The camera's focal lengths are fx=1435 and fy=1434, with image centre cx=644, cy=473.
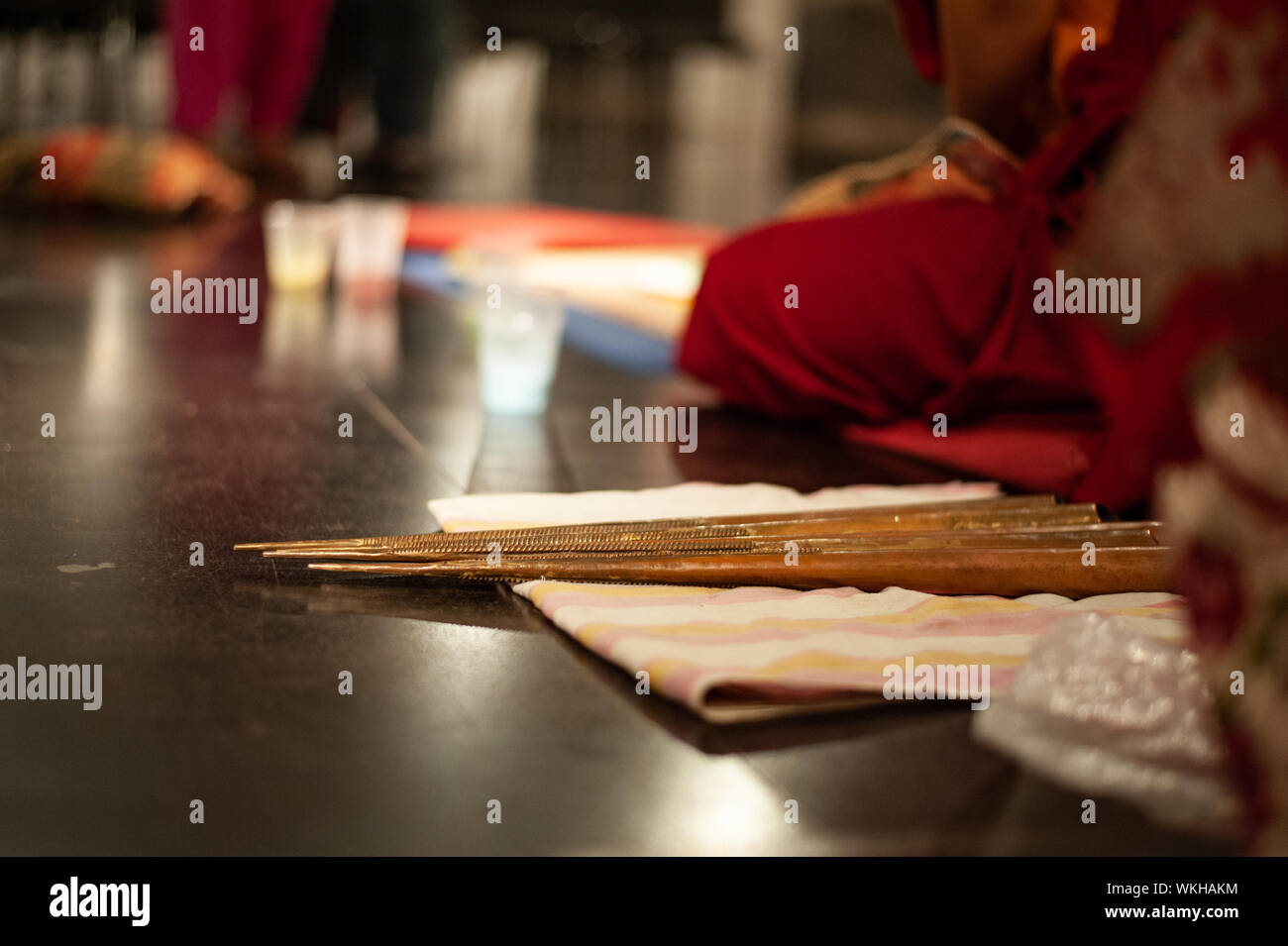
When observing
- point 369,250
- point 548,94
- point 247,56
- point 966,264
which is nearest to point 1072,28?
point 966,264

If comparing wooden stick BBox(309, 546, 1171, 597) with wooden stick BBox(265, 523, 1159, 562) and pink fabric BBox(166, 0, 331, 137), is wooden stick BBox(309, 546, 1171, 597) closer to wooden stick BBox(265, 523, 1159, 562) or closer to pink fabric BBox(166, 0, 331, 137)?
wooden stick BBox(265, 523, 1159, 562)

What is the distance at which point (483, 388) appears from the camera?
155 cm

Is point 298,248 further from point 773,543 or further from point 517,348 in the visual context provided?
point 773,543

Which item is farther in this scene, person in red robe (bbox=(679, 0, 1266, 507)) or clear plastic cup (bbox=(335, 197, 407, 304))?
clear plastic cup (bbox=(335, 197, 407, 304))

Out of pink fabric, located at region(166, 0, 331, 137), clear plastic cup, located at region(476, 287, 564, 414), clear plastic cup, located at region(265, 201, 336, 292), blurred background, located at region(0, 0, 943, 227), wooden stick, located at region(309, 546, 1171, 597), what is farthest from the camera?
blurred background, located at region(0, 0, 943, 227)

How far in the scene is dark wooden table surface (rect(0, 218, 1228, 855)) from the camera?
2.11 feet

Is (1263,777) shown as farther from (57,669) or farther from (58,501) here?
(58,501)

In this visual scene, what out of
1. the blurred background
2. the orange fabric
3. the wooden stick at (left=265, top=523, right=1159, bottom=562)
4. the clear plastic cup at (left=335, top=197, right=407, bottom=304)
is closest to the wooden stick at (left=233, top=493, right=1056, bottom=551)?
the wooden stick at (left=265, top=523, right=1159, bottom=562)

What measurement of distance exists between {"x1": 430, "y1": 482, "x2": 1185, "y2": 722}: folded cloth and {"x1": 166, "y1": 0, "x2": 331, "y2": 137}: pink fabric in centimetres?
344

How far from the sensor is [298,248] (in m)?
2.27

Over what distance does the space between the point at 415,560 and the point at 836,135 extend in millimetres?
7238
